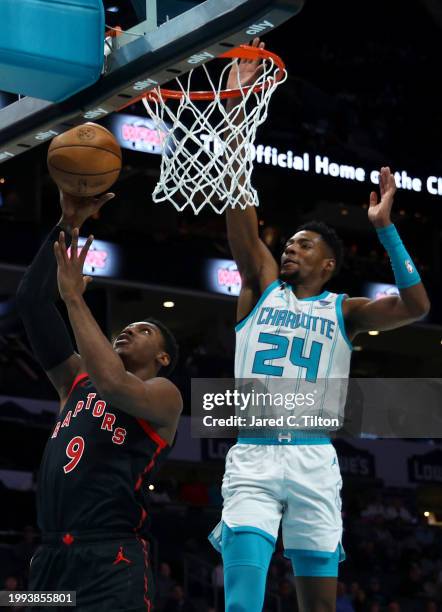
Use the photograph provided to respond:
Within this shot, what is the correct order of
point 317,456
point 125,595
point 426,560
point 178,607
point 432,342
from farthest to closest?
1. point 432,342
2. point 426,560
3. point 178,607
4. point 317,456
5. point 125,595

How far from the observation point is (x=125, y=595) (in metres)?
4.17

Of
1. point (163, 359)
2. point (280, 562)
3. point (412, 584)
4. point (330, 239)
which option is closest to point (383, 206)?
point (330, 239)

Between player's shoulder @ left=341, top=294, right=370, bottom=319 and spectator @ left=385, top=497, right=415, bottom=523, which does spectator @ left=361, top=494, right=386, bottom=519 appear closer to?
spectator @ left=385, top=497, right=415, bottom=523

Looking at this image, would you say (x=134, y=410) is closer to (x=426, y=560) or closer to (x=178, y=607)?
(x=178, y=607)

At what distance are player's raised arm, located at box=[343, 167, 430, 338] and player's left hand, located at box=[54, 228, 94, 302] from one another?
123 cm

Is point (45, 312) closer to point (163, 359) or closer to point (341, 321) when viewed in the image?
point (163, 359)

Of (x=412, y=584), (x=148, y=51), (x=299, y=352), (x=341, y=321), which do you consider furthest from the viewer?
(x=412, y=584)

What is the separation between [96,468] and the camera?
4.33 meters

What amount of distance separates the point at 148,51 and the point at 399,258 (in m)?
1.42

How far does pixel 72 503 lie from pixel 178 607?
6829 mm

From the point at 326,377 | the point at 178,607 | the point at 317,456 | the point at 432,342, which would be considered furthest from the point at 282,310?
the point at 432,342

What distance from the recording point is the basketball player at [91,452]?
4.19 m

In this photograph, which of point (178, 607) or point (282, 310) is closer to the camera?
point (282, 310)

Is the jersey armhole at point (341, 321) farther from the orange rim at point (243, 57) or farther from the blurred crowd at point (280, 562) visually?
the blurred crowd at point (280, 562)
